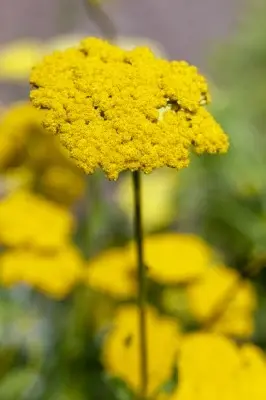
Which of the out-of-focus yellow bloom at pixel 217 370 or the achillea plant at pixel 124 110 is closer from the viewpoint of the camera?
the achillea plant at pixel 124 110

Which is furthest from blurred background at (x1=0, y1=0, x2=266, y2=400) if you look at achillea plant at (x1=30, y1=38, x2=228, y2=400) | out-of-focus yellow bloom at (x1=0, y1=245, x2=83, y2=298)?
achillea plant at (x1=30, y1=38, x2=228, y2=400)

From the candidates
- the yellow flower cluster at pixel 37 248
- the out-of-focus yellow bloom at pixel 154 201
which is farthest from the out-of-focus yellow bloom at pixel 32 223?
the out-of-focus yellow bloom at pixel 154 201

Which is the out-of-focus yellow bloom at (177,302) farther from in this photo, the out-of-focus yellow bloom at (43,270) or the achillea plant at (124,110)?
the achillea plant at (124,110)

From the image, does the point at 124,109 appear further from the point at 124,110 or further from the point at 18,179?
A: the point at 18,179

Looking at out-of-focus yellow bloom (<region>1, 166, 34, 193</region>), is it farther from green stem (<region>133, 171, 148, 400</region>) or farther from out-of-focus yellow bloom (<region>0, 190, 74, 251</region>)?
green stem (<region>133, 171, 148, 400</region>)

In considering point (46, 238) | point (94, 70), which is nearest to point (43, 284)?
point (46, 238)
